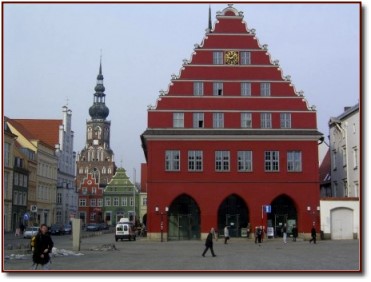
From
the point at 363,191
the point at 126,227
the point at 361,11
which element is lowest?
the point at 126,227

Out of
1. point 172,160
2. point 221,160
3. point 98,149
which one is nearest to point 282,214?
point 221,160

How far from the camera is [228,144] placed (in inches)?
1743

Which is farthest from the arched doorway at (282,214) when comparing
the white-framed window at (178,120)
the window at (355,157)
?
the white-framed window at (178,120)

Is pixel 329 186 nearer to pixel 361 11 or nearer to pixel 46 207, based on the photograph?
pixel 46 207

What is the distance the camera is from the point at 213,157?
44250 millimetres

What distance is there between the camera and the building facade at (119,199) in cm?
10869

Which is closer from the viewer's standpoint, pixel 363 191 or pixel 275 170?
pixel 363 191

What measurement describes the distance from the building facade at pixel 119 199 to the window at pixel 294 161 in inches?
2618

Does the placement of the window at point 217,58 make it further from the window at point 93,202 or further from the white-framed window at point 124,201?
the window at point 93,202

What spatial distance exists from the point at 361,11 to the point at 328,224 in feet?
104

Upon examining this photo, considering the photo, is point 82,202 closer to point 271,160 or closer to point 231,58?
point 271,160

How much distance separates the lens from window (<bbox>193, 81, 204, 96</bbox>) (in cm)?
4462

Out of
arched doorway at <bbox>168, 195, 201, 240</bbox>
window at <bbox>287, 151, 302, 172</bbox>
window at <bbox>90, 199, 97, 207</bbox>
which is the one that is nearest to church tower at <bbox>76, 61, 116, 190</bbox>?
window at <bbox>90, 199, 97, 207</bbox>

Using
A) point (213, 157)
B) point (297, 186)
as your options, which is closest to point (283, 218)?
point (297, 186)
